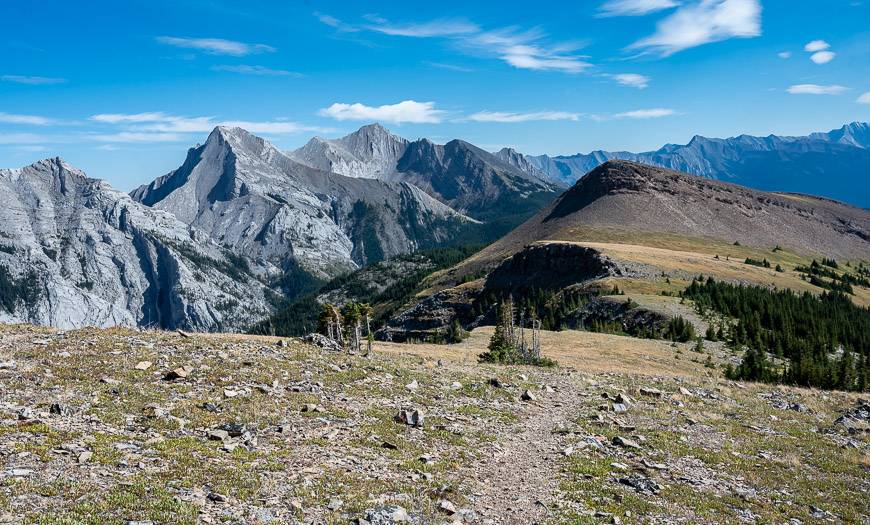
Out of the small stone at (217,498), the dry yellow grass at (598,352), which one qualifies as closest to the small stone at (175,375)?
the small stone at (217,498)

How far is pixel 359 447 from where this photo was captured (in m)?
22.0

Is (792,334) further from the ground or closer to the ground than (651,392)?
closer to the ground

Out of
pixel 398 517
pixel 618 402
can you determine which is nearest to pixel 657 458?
pixel 618 402

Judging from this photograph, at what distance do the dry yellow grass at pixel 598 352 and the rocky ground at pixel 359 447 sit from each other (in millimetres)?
26713

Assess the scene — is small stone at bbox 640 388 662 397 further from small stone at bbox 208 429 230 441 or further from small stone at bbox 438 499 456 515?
small stone at bbox 208 429 230 441

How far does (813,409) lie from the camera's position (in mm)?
38625

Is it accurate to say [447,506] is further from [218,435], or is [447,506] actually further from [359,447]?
[218,435]

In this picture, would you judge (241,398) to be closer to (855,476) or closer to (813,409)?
(855,476)

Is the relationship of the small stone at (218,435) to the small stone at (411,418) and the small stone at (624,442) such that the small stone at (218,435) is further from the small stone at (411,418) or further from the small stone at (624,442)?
the small stone at (624,442)

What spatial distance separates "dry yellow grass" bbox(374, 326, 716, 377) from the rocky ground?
26.7 metres

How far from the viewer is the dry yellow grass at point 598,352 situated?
6438 centimetres

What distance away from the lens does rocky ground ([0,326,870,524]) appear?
1594 centimetres

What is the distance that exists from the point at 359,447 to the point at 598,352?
2489 inches

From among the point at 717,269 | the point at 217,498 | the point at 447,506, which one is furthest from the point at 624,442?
the point at 717,269
